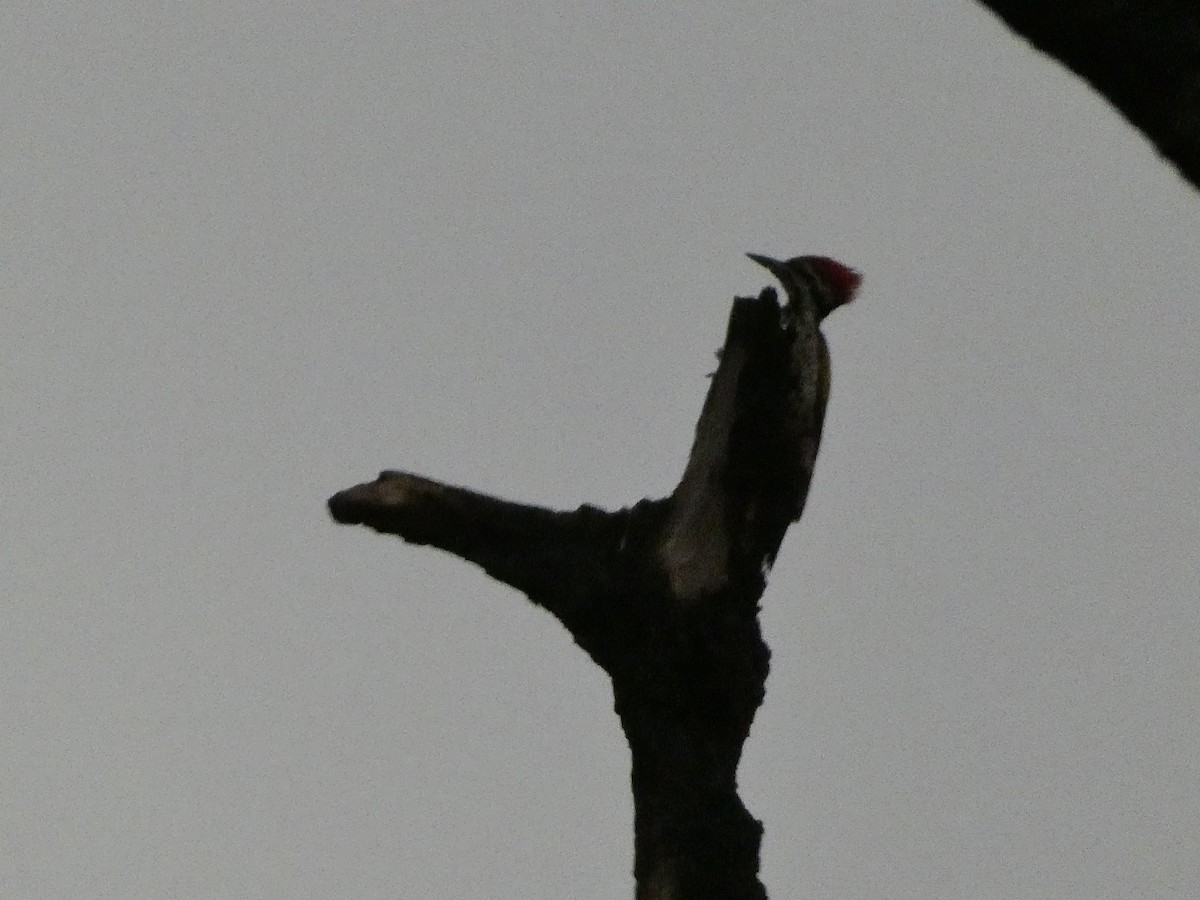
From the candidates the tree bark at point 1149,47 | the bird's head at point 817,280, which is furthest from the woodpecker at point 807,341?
the tree bark at point 1149,47

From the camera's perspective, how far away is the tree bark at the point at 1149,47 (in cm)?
142

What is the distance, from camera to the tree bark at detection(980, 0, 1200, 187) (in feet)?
4.67

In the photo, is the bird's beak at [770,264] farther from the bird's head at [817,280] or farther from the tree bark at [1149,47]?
the tree bark at [1149,47]

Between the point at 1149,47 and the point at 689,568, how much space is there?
1973 millimetres

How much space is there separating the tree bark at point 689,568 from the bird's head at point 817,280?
0.22 metres

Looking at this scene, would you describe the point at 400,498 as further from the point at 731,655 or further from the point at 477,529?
the point at 731,655

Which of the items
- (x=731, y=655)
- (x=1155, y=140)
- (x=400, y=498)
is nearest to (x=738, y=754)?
(x=731, y=655)

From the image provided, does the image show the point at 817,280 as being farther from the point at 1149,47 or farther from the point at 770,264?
the point at 1149,47

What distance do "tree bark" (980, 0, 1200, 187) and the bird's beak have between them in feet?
7.76

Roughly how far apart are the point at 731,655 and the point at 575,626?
0.40 meters

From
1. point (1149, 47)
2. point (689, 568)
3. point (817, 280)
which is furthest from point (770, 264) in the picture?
point (1149, 47)

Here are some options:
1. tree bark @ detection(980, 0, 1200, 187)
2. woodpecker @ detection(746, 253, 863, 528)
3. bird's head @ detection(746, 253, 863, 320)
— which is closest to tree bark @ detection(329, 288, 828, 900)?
woodpecker @ detection(746, 253, 863, 528)

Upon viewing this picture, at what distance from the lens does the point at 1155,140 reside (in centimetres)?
145

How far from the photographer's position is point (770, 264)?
12.6ft
